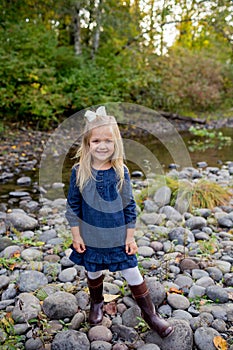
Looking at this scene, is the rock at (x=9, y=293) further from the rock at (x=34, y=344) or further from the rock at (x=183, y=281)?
the rock at (x=183, y=281)

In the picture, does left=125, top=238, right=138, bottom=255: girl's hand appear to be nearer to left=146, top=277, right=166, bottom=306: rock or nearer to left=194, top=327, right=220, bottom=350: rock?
left=146, top=277, right=166, bottom=306: rock

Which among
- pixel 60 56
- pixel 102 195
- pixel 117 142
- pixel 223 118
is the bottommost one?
pixel 223 118

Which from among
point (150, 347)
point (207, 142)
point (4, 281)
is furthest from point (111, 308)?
point (207, 142)

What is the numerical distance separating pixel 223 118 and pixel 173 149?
19.6ft

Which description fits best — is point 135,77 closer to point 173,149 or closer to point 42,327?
point 173,149

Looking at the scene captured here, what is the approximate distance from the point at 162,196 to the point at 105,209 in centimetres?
218

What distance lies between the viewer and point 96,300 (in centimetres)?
211

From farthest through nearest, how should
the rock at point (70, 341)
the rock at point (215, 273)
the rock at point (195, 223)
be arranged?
the rock at point (195, 223), the rock at point (215, 273), the rock at point (70, 341)

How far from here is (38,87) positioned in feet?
26.8

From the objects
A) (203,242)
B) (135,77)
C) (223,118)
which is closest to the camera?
(203,242)

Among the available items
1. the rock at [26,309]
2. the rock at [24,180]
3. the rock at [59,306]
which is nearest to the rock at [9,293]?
the rock at [26,309]

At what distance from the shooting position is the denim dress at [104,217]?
192 cm

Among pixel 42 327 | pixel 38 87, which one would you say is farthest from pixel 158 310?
pixel 38 87

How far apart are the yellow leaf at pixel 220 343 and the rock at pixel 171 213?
172 centimetres
